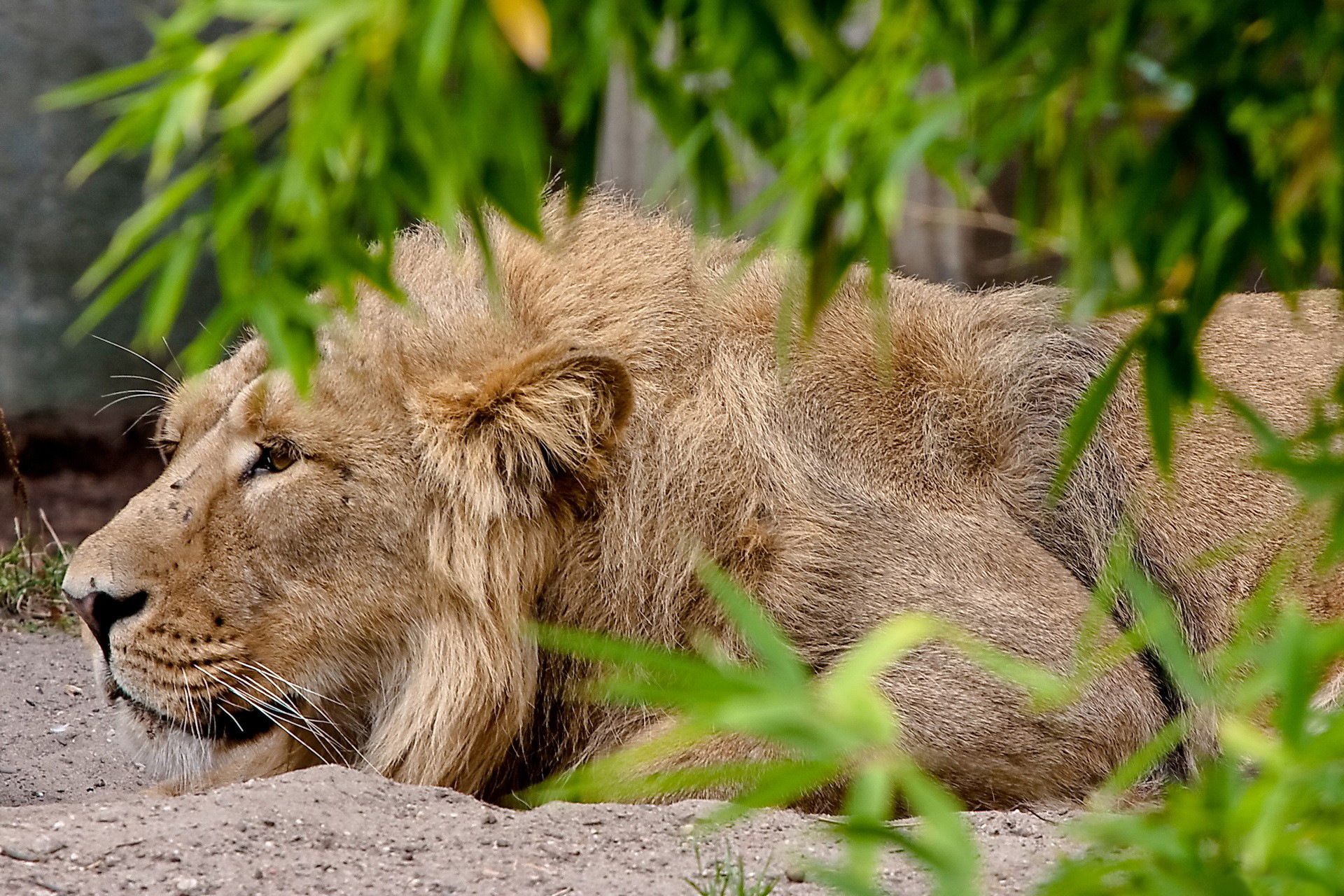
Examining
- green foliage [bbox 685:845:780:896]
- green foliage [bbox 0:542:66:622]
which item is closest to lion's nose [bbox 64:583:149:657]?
green foliage [bbox 685:845:780:896]

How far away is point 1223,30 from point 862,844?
737mm

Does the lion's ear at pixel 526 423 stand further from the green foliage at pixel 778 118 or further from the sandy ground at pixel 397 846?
the green foliage at pixel 778 118

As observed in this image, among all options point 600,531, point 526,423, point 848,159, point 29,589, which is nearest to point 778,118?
point 848,159

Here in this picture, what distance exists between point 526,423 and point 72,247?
15.8 feet

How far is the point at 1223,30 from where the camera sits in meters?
1.29

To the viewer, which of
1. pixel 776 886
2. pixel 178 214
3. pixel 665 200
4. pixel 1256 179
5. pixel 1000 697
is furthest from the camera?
pixel 178 214

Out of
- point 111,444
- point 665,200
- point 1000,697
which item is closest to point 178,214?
point 111,444

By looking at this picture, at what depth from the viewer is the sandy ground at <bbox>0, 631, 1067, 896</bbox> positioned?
101 inches

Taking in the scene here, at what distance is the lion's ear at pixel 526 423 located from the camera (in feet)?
10.9

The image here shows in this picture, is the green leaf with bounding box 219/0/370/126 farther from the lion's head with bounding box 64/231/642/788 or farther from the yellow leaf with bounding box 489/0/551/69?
the lion's head with bounding box 64/231/642/788

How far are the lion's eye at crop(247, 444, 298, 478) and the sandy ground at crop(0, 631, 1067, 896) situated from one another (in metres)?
0.69

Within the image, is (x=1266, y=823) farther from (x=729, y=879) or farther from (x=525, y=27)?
(x=729, y=879)

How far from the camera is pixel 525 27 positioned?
1100 millimetres

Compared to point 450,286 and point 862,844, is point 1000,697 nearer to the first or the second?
point 450,286
